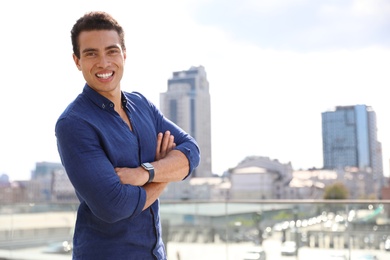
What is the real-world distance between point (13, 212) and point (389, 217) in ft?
11.7

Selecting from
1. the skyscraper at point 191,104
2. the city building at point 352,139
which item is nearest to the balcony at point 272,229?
the skyscraper at point 191,104

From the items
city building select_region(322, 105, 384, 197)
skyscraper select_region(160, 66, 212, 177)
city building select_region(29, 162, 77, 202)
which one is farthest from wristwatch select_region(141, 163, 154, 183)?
city building select_region(322, 105, 384, 197)

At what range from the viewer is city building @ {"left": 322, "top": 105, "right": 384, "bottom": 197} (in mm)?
105688

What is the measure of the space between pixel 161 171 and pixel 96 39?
0.97 feet

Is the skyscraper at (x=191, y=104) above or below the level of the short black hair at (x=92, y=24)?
above

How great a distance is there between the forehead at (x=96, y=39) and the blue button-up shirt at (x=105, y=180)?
94 mm

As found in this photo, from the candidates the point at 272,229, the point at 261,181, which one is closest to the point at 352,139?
the point at 261,181

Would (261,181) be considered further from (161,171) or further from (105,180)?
(105,180)

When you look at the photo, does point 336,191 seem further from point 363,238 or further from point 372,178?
point 363,238

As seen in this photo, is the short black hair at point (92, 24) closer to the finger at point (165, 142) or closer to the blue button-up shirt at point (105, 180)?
the blue button-up shirt at point (105, 180)

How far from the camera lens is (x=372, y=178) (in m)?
92.0

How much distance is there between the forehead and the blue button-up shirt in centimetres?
9

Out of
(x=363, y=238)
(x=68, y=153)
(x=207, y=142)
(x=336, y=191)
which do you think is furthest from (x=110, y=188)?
(x=207, y=142)

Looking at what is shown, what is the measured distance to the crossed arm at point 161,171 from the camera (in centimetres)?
103
